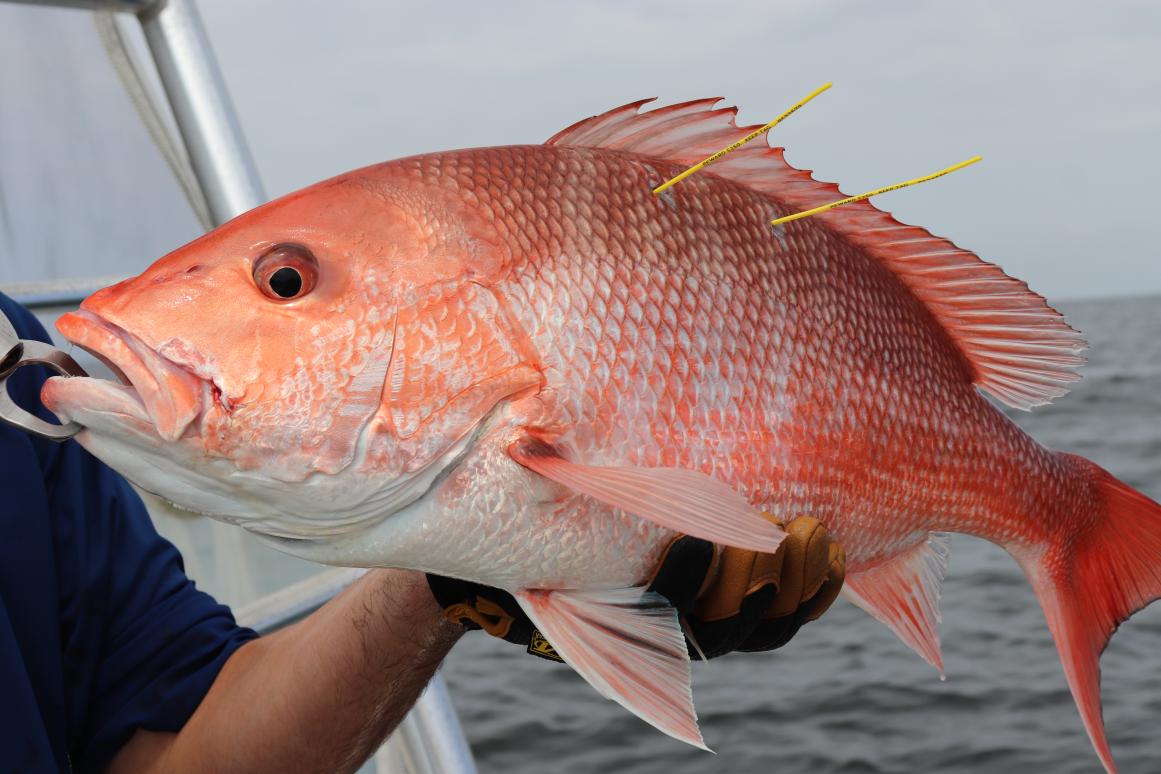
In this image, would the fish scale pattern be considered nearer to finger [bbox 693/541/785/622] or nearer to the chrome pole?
finger [bbox 693/541/785/622]

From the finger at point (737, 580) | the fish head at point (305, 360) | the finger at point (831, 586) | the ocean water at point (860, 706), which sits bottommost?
the ocean water at point (860, 706)

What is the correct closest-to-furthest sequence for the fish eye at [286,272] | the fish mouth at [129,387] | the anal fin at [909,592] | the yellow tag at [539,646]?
the fish mouth at [129,387]
the fish eye at [286,272]
the yellow tag at [539,646]
the anal fin at [909,592]

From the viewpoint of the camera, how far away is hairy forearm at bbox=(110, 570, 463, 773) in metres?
1.67

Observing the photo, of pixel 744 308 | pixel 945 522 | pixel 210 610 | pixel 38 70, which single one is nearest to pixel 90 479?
pixel 210 610

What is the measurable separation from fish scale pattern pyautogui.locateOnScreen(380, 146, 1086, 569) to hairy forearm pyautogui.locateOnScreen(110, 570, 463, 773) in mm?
499

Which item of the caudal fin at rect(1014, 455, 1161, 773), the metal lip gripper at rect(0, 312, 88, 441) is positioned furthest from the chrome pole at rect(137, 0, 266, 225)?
the caudal fin at rect(1014, 455, 1161, 773)

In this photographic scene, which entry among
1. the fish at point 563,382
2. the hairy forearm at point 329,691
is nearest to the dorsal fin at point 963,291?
the fish at point 563,382

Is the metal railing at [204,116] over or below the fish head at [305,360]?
A: over

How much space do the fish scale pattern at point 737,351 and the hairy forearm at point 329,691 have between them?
499mm

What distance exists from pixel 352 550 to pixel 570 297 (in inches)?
14.8

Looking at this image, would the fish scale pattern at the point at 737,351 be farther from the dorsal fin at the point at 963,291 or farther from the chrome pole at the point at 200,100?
the chrome pole at the point at 200,100

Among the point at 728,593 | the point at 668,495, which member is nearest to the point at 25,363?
the point at 668,495

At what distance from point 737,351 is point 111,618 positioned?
1.07 metres

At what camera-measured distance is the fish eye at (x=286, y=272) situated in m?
1.25
